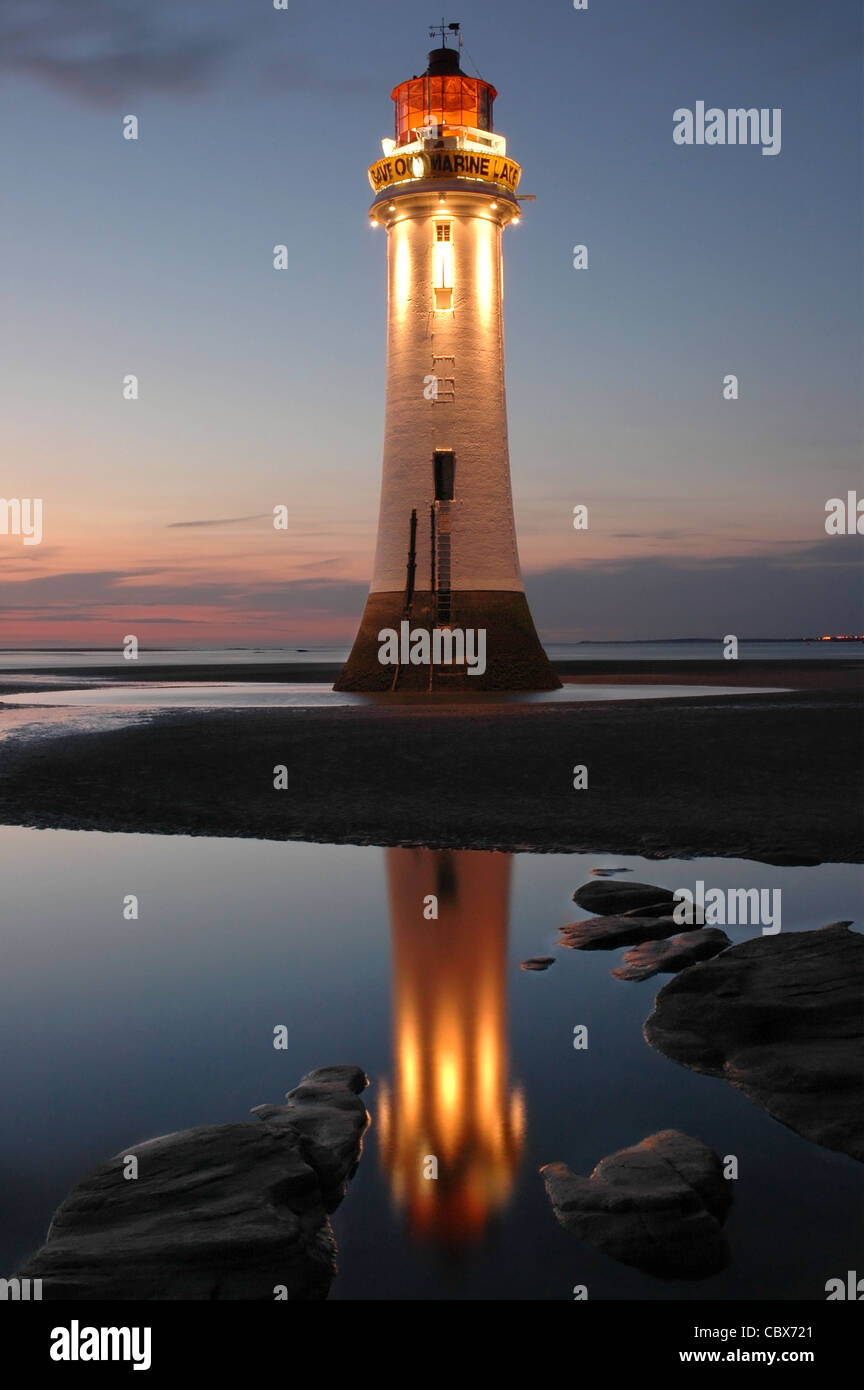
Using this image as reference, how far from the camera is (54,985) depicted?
9.73 metres

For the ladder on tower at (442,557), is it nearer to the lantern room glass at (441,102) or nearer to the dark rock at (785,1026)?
the lantern room glass at (441,102)

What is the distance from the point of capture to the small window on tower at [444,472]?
3359 cm

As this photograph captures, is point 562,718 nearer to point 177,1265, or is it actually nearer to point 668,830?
point 668,830

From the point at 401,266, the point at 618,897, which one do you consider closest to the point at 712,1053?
the point at 618,897

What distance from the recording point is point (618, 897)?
11.5 m

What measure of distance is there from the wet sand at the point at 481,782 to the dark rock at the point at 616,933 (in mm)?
3593

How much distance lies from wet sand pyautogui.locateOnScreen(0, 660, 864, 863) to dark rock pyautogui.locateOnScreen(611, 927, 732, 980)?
3.96 m

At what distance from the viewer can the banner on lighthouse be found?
32844mm

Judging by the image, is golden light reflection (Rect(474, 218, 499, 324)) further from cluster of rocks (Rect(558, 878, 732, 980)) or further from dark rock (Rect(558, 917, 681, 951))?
dark rock (Rect(558, 917, 681, 951))

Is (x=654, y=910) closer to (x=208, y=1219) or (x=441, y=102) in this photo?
(x=208, y=1219)

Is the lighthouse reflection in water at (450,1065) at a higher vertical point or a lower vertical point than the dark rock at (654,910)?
lower

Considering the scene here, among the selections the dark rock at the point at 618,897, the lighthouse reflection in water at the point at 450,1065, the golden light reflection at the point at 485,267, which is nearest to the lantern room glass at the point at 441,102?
the golden light reflection at the point at 485,267
